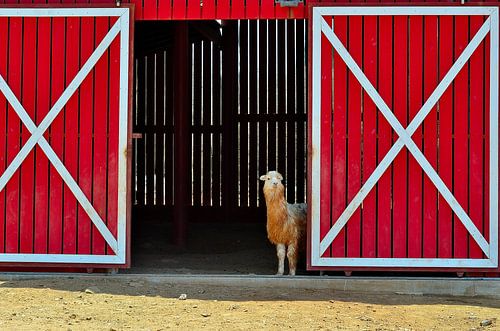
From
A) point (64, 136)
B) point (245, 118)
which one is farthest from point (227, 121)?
point (64, 136)

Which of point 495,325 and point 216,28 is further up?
point 216,28

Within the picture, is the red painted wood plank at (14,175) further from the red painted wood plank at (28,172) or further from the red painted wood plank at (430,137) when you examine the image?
the red painted wood plank at (430,137)

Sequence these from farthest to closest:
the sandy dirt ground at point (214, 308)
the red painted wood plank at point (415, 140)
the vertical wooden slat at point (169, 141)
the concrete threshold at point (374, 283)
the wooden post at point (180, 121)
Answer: the vertical wooden slat at point (169, 141), the wooden post at point (180, 121), the red painted wood plank at point (415, 140), the concrete threshold at point (374, 283), the sandy dirt ground at point (214, 308)

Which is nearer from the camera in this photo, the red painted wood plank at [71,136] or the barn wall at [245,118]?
the red painted wood plank at [71,136]

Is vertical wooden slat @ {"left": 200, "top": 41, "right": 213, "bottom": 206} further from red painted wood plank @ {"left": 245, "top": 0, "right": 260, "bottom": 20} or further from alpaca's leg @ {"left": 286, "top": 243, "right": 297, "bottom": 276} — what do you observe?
red painted wood plank @ {"left": 245, "top": 0, "right": 260, "bottom": 20}

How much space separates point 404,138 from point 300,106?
653 cm

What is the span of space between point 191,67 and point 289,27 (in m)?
2.20

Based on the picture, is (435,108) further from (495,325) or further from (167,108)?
(167,108)

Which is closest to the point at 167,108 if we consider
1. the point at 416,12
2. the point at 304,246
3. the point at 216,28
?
the point at 216,28

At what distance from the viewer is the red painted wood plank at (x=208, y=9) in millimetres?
9516

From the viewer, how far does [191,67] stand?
16281mm

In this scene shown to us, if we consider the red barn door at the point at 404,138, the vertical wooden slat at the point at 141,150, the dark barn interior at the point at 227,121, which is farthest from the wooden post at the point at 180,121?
the vertical wooden slat at the point at 141,150

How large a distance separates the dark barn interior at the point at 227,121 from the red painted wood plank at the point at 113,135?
19.0 ft

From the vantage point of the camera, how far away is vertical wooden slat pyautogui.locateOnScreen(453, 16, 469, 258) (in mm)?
9328
